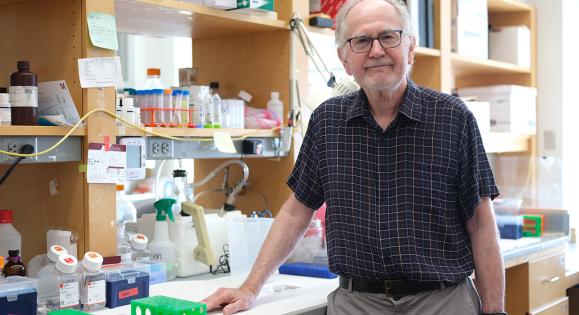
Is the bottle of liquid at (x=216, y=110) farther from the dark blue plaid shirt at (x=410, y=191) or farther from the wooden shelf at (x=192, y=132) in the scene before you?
the dark blue plaid shirt at (x=410, y=191)

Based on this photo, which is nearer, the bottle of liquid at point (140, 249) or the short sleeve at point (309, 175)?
the short sleeve at point (309, 175)

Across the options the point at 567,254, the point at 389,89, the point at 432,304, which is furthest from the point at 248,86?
the point at 567,254

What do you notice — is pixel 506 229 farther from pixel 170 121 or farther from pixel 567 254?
pixel 170 121

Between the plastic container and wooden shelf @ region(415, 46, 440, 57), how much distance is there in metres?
1.23

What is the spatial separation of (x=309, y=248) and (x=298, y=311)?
595 millimetres

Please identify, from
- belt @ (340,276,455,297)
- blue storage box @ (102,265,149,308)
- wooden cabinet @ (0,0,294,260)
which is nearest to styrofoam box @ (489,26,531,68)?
wooden cabinet @ (0,0,294,260)

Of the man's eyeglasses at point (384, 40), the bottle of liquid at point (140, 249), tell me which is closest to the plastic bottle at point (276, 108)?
the bottle of liquid at point (140, 249)

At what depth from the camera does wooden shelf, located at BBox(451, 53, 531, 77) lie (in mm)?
3637

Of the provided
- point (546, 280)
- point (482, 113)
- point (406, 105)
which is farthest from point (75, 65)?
point (482, 113)

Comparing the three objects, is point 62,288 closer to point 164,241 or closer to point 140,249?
point 140,249

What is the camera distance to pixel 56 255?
1.86 meters

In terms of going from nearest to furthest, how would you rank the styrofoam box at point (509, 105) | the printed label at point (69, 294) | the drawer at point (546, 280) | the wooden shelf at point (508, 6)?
1. the printed label at point (69, 294)
2. the drawer at point (546, 280)
3. the styrofoam box at point (509, 105)
4. the wooden shelf at point (508, 6)

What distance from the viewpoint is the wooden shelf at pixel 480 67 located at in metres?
3.64

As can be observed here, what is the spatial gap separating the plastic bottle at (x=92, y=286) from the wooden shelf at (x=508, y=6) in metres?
2.84
